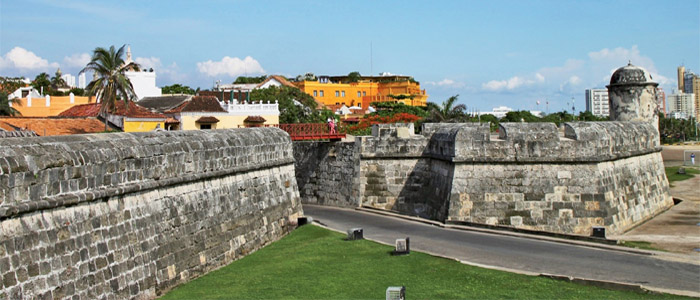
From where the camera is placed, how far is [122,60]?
1384 inches

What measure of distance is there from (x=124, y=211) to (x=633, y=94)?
22048 millimetres

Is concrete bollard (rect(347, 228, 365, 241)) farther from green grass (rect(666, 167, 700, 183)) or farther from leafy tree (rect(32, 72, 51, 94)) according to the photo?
leafy tree (rect(32, 72, 51, 94))

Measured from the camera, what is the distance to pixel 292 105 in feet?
192

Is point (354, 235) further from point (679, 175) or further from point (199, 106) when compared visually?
point (679, 175)

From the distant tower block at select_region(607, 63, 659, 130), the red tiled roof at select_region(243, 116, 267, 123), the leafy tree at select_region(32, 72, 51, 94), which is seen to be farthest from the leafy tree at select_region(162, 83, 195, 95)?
the distant tower block at select_region(607, 63, 659, 130)

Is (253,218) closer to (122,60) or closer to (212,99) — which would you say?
(122,60)

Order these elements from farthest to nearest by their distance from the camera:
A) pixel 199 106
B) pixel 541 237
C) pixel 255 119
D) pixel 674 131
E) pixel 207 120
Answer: pixel 674 131, pixel 255 119, pixel 199 106, pixel 207 120, pixel 541 237

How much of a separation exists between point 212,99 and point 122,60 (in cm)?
883

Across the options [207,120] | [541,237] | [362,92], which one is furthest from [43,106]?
[362,92]

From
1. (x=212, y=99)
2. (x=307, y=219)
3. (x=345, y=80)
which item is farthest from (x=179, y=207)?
(x=345, y=80)

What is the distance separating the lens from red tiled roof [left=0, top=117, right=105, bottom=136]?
29.8 meters

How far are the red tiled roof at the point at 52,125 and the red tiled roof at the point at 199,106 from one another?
292 inches

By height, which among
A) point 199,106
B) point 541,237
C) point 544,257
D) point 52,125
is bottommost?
point 544,257

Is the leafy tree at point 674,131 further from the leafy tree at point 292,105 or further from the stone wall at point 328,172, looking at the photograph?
the stone wall at point 328,172
